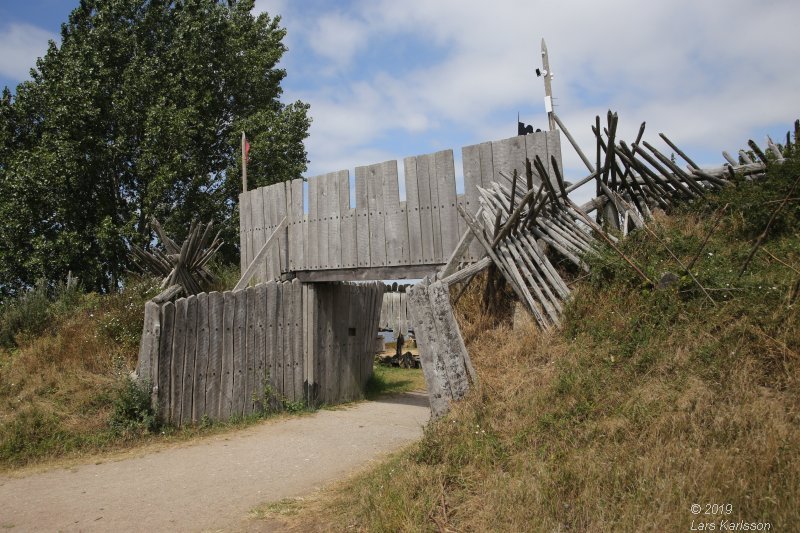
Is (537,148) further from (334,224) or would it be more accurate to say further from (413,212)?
(334,224)

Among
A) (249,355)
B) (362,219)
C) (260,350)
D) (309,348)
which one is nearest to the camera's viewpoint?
(249,355)

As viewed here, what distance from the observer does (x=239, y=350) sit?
8852mm

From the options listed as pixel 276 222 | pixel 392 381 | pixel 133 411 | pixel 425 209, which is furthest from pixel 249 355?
pixel 392 381

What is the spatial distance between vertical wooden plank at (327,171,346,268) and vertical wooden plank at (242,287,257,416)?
→ 1.39m

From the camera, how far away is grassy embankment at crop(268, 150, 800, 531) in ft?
11.5

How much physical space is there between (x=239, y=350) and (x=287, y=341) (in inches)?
37.1

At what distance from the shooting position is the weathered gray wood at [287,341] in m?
9.54

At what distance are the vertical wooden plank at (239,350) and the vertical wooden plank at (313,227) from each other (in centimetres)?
139

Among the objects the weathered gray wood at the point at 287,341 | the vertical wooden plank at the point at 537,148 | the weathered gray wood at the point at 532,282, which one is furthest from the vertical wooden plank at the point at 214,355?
the vertical wooden plank at the point at 537,148

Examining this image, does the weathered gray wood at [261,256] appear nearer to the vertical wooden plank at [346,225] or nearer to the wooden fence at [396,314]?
the vertical wooden plank at [346,225]

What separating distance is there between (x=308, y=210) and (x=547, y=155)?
435 centimetres

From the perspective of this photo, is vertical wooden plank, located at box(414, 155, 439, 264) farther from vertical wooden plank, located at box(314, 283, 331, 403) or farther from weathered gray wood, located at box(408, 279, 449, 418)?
vertical wooden plank, located at box(314, 283, 331, 403)

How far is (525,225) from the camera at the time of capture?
22.5 ft

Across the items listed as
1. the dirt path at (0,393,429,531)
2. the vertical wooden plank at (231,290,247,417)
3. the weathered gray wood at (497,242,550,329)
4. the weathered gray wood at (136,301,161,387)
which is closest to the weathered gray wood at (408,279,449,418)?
the weathered gray wood at (497,242,550,329)
